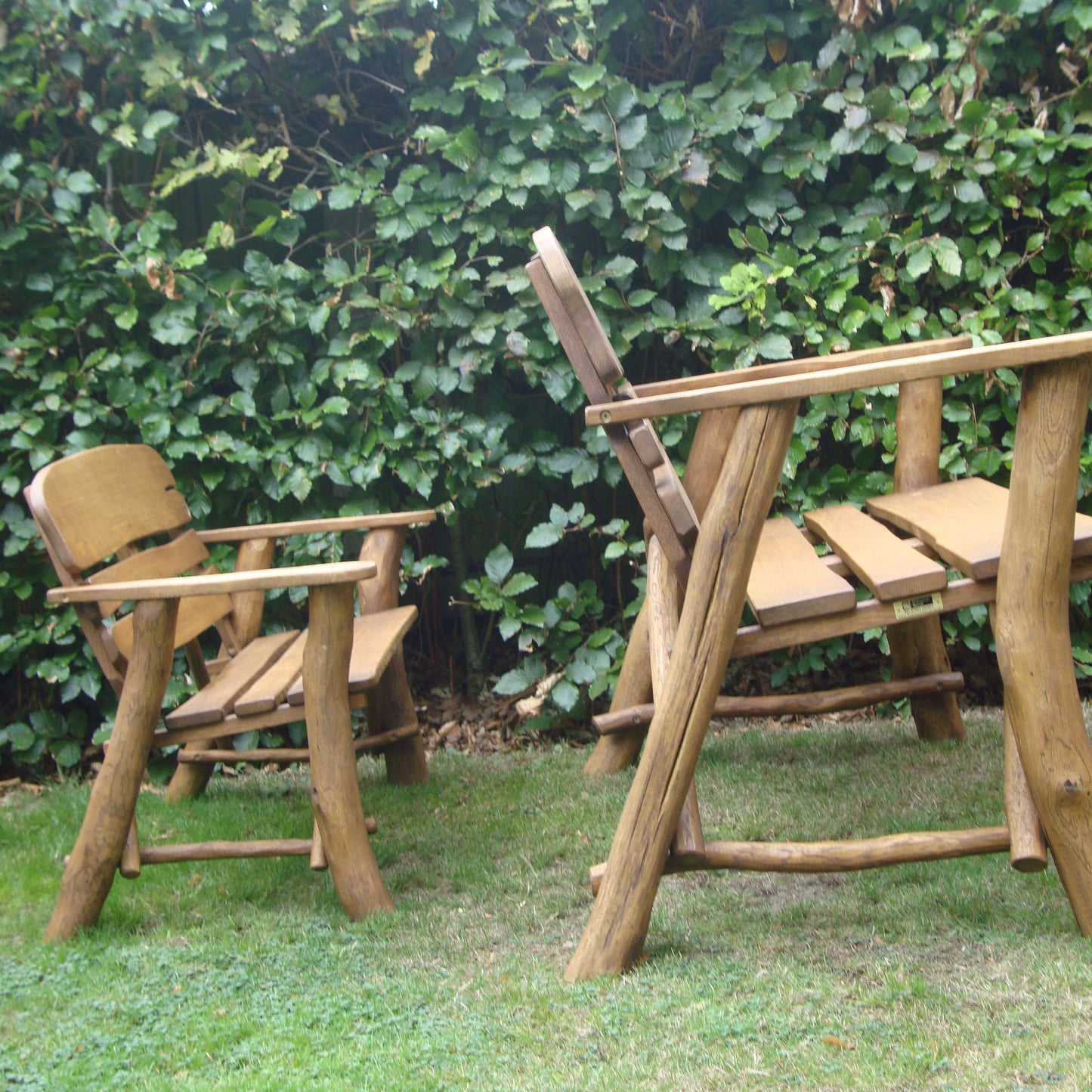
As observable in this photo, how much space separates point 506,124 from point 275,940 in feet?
7.65

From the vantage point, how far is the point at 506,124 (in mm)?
3148

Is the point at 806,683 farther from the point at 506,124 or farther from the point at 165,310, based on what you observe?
the point at 165,310

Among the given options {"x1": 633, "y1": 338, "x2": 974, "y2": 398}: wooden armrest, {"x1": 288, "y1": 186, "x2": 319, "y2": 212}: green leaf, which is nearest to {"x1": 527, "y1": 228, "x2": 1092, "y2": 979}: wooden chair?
{"x1": 633, "y1": 338, "x2": 974, "y2": 398}: wooden armrest

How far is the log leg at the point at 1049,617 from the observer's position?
65.5 inches

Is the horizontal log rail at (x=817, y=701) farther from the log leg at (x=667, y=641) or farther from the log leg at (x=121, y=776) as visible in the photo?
the log leg at (x=121, y=776)

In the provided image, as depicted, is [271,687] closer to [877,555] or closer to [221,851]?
[221,851]

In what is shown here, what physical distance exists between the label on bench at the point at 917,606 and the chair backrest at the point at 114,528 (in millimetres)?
1462

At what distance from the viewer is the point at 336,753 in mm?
2074

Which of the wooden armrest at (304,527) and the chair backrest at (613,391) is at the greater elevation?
the chair backrest at (613,391)

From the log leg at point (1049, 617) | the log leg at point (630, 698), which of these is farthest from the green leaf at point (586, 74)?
the log leg at point (1049, 617)

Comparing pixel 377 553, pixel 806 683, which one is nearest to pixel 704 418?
pixel 377 553

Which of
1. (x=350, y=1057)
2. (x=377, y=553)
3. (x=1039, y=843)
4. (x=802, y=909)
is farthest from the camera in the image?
(x=377, y=553)

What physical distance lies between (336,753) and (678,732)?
2.31ft

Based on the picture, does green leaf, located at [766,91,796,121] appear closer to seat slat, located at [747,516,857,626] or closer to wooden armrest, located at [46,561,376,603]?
seat slat, located at [747,516,857,626]
